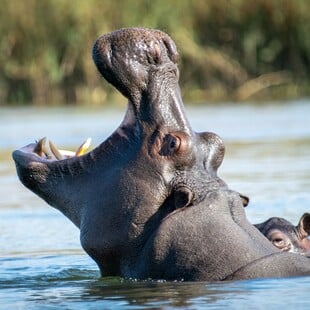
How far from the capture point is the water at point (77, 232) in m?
6.05

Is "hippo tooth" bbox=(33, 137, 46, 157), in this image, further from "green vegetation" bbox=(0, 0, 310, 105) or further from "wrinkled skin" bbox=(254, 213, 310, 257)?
"green vegetation" bbox=(0, 0, 310, 105)

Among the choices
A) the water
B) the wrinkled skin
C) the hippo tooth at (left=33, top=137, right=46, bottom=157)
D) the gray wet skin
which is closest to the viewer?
the water

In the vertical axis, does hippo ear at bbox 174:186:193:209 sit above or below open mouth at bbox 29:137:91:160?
below

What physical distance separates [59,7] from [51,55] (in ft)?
3.85

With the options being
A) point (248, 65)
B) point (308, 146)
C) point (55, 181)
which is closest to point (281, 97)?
point (248, 65)

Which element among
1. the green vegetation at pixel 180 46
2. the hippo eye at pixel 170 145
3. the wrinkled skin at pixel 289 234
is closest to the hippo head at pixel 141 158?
the hippo eye at pixel 170 145

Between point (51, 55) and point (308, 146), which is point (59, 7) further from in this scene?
point (308, 146)

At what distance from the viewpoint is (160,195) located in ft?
20.6

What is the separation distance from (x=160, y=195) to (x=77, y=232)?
3.38 metres

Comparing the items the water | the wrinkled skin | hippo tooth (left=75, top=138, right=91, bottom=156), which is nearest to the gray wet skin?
the water

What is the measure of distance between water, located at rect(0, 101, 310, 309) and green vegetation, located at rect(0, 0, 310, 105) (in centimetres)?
530

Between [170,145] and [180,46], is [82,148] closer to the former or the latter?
[170,145]

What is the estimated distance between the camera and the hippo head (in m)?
6.24

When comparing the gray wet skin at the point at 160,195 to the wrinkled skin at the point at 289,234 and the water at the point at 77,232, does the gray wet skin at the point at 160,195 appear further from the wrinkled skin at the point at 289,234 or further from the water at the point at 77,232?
the wrinkled skin at the point at 289,234
